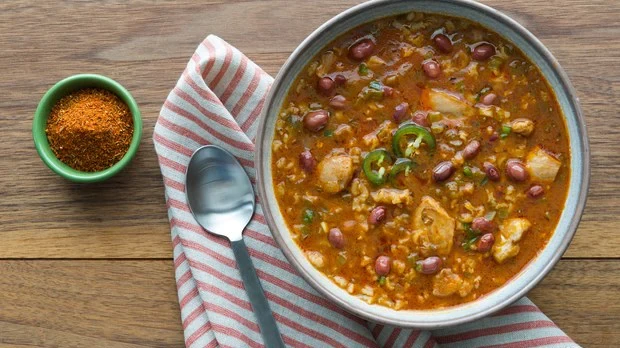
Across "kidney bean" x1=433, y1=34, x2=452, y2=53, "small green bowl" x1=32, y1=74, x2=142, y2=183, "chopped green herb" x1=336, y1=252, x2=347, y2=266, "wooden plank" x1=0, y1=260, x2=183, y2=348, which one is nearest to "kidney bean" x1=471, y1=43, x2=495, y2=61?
"kidney bean" x1=433, y1=34, x2=452, y2=53

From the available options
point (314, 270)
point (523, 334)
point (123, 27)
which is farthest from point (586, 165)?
point (123, 27)

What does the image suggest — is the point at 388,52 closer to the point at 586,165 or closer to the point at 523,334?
the point at 586,165

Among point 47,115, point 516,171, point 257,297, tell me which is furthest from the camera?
point 47,115

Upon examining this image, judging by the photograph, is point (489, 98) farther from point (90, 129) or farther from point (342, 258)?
point (90, 129)

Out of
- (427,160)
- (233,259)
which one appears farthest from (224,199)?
(427,160)

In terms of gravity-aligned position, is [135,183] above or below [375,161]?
below

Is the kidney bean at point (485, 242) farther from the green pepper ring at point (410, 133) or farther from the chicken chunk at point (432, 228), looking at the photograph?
the green pepper ring at point (410, 133)

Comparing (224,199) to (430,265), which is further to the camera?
(224,199)
